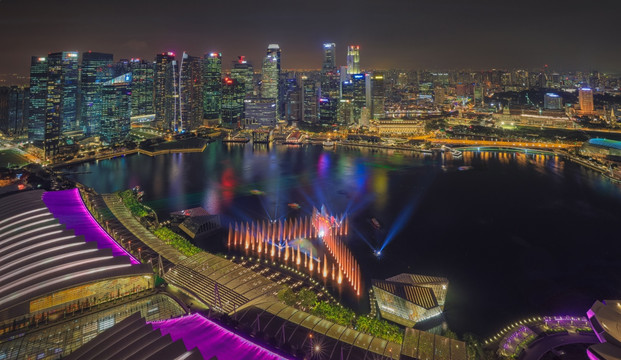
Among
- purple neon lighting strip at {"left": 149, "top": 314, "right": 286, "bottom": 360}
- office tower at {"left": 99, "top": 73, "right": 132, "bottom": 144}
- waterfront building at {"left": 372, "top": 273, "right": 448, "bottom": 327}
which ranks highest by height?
office tower at {"left": 99, "top": 73, "right": 132, "bottom": 144}

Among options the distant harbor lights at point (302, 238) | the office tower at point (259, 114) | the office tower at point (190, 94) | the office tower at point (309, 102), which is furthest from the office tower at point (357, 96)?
the distant harbor lights at point (302, 238)

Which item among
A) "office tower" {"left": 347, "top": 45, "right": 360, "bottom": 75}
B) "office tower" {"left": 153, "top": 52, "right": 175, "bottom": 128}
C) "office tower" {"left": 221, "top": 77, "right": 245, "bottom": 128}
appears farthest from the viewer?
"office tower" {"left": 347, "top": 45, "right": 360, "bottom": 75}

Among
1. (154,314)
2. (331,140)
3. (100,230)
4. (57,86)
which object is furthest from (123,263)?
(331,140)

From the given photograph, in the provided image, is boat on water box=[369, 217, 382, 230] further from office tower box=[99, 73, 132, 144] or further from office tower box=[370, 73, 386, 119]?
office tower box=[370, 73, 386, 119]

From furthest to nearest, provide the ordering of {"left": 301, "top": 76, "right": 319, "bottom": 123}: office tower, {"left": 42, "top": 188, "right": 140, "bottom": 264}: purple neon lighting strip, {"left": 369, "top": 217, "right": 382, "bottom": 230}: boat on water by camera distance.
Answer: {"left": 301, "top": 76, "right": 319, "bottom": 123}: office tower, {"left": 369, "top": 217, "right": 382, "bottom": 230}: boat on water, {"left": 42, "top": 188, "right": 140, "bottom": 264}: purple neon lighting strip

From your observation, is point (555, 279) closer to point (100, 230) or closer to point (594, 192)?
point (594, 192)

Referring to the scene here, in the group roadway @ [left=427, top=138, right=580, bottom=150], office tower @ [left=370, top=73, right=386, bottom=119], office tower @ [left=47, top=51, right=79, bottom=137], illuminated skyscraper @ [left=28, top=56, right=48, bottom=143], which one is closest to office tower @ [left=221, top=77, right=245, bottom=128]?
office tower @ [left=47, top=51, right=79, bottom=137]

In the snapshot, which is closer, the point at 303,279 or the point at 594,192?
the point at 303,279
